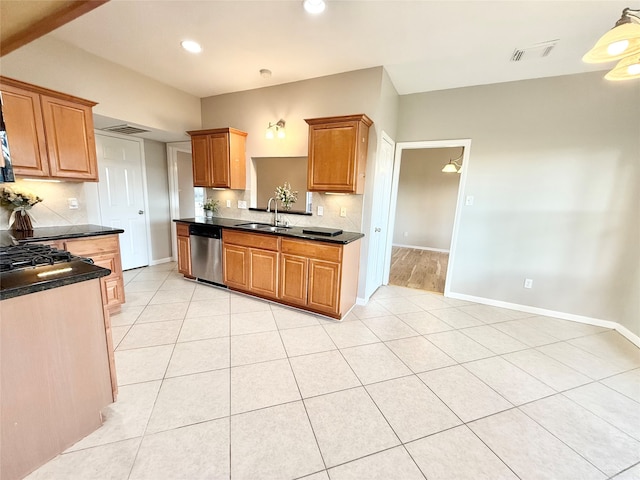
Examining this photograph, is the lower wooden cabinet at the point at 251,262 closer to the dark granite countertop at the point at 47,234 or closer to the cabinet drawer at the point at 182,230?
the cabinet drawer at the point at 182,230

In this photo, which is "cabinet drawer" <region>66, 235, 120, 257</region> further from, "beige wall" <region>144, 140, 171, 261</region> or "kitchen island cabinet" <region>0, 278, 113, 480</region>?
"beige wall" <region>144, 140, 171, 261</region>

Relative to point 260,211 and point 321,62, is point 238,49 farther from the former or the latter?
point 260,211

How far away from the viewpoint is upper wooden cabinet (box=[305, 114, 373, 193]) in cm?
277

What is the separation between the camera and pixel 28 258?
4.83 feet

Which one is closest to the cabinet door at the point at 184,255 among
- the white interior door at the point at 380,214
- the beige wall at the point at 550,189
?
the white interior door at the point at 380,214

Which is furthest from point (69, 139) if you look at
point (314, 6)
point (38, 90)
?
point (314, 6)

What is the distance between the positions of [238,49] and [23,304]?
279 cm

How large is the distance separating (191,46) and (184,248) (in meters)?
2.57

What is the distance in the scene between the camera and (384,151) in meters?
3.31

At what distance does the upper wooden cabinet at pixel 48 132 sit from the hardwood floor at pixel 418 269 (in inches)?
171

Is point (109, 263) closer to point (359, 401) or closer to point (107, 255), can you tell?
point (107, 255)

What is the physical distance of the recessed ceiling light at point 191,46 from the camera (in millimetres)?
2537

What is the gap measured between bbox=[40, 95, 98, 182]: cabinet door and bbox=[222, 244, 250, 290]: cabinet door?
167cm

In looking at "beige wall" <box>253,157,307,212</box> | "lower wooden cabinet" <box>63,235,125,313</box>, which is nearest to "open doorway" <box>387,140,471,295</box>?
"beige wall" <box>253,157,307,212</box>
